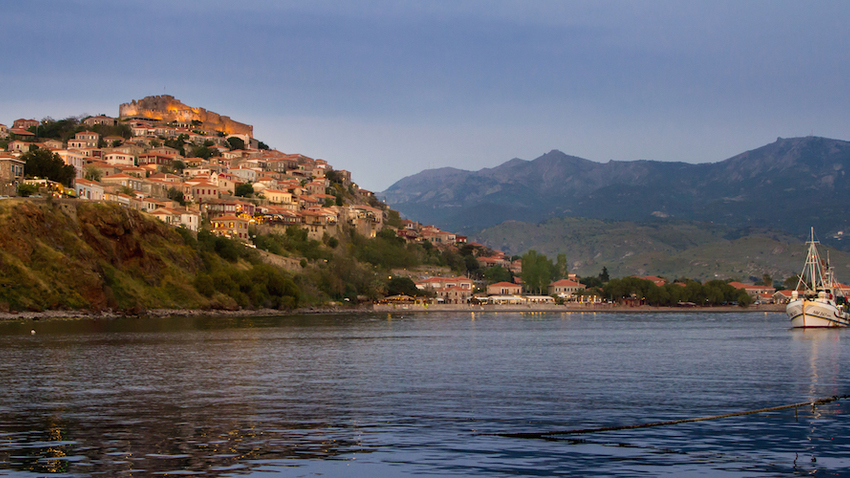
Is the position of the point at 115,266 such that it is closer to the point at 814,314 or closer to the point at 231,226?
the point at 231,226

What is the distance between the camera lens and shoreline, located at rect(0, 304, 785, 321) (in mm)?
74500

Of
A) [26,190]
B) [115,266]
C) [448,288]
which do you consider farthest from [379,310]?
[26,190]

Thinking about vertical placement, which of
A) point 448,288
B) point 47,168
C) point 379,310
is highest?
point 47,168

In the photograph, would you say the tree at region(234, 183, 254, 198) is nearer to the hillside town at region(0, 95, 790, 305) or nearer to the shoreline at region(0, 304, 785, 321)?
the hillside town at region(0, 95, 790, 305)

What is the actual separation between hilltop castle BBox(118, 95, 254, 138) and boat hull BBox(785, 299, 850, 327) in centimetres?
13838

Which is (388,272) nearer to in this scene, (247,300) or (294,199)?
(294,199)

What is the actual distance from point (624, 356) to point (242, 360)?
20.8 m

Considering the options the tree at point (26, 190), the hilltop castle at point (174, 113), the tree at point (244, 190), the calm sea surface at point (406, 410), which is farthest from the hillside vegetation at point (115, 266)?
the hilltop castle at point (174, 113)

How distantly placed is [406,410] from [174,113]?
174769 mm

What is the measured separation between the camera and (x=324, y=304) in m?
118

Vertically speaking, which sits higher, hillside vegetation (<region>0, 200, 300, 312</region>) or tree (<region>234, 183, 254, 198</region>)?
tree (<region>234, 183, 254, 198</region>)

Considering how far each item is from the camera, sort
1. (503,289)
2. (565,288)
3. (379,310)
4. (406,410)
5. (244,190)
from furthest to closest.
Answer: (565,288), (503,289), (244,190), (379,310), (406,410)

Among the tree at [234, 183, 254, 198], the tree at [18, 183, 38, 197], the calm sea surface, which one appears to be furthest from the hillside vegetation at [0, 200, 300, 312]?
the tree at [234, 183, 254, 198]

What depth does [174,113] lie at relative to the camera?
18562 cm
